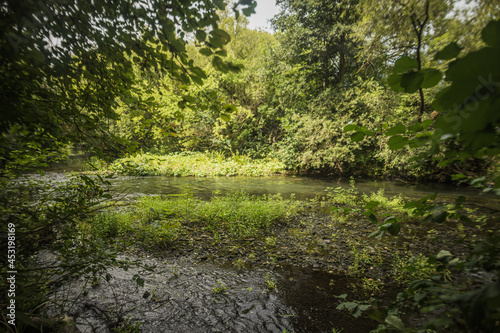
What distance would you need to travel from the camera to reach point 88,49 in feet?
Answer: 5.91

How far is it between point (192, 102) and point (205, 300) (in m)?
2.75

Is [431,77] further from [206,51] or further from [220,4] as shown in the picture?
[220,4]

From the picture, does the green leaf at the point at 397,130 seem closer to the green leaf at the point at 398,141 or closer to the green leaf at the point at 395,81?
the green leaf at the point at 398,141

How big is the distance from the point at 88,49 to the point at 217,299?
10.7 ft

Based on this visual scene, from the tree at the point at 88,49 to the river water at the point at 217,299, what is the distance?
0.96m

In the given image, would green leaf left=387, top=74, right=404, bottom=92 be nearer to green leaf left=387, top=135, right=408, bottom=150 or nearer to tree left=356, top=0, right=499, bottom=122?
green leaf left=387, top=135, right=408, bottom=150

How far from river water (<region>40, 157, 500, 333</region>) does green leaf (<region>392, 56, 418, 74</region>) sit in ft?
7.65

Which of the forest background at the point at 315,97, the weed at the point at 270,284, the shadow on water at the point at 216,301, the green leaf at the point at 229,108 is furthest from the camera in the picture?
the weed at the point at 270,284

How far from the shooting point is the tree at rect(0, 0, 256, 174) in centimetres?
132

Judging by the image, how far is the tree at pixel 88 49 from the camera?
1.32 m

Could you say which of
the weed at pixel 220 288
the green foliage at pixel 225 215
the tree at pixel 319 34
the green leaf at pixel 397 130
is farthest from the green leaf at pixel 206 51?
the tree at pixel 319 34

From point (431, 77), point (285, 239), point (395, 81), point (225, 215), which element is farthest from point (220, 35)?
point (225, 215)

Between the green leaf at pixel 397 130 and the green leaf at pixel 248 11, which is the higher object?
the green leaf at pixel 248 11

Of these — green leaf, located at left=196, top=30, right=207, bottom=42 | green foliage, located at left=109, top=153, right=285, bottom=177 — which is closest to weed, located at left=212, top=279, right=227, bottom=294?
green leaf, located at left=196, top=30, right=207, bottom=42
